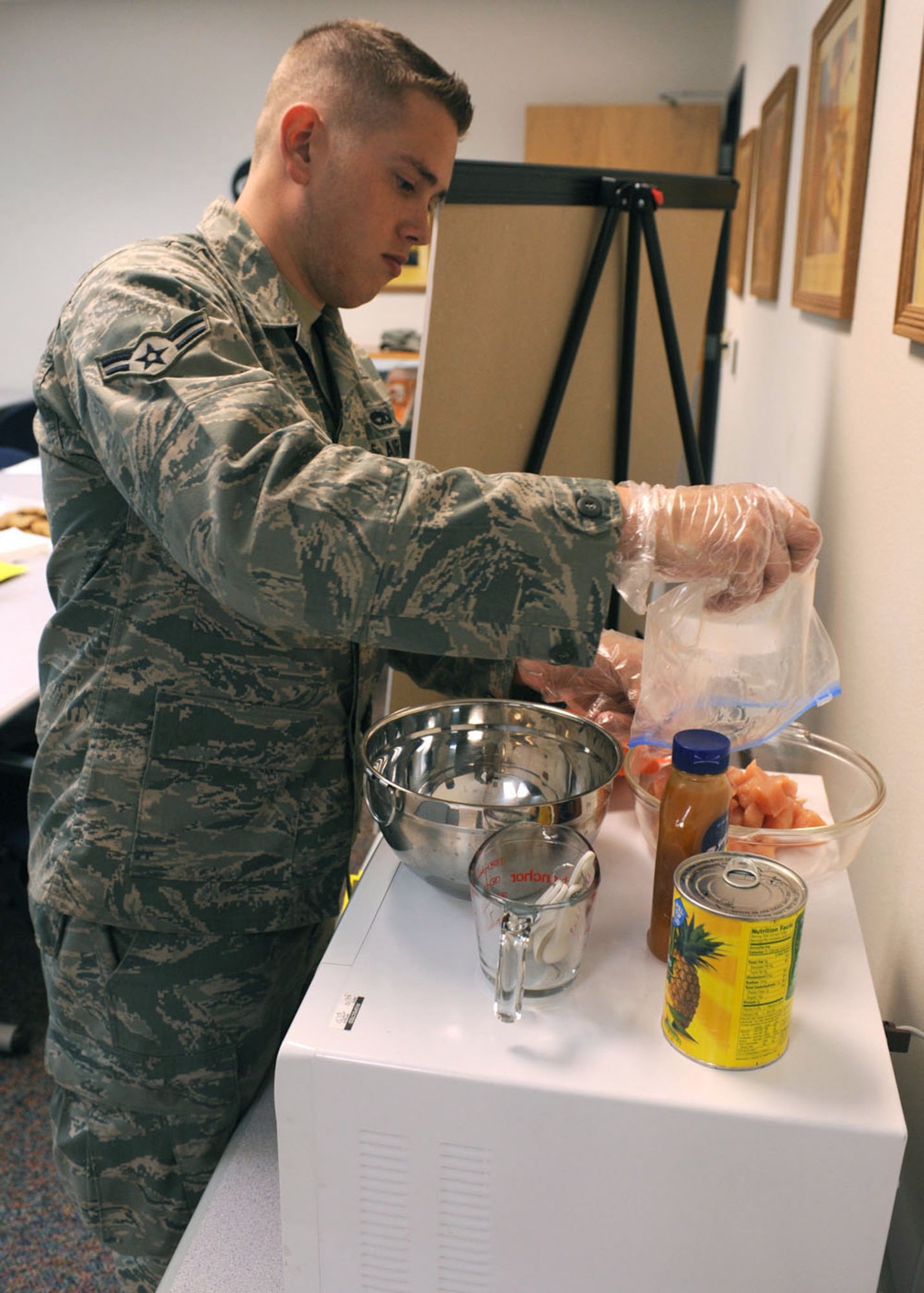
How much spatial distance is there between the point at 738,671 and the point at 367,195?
2.24ft

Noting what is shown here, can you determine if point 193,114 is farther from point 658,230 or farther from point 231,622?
point 231,622

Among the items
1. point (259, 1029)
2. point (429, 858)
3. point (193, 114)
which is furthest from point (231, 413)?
point (193, 114)

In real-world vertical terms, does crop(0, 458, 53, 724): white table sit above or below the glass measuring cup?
below

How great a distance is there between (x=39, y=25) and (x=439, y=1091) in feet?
21.5

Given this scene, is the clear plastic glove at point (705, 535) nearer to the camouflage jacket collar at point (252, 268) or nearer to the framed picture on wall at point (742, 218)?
the camouflage jacket collar at point (252, 268)

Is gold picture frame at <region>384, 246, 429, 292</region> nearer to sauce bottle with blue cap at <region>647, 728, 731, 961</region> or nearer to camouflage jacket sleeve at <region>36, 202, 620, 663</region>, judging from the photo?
camouflage jacket sleeve at <region>36, 202, 620, 663</region>

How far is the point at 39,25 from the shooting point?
5.61 meters

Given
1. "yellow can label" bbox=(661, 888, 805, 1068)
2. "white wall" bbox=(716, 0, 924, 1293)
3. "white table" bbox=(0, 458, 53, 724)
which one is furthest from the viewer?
"white table" bbox=(0, 458, 53, 724)

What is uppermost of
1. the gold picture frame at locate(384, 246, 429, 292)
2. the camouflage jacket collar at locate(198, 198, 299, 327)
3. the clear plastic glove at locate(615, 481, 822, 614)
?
the gold picture frame at locate(384, 246, 429, 292)

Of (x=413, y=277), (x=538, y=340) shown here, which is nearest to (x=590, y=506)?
(x=538, y=340)

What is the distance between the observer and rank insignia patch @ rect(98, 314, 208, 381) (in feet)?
2.76

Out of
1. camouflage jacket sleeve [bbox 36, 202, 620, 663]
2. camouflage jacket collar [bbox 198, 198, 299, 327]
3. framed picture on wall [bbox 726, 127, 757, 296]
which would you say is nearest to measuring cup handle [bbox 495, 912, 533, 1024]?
camouflage jacket sleeve [bbox 36, 202, 620, 663]

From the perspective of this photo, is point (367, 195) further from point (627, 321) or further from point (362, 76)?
point (627, 321)

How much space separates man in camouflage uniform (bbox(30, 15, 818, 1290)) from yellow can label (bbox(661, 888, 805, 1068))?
0.84ft
